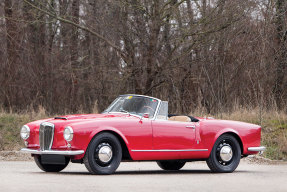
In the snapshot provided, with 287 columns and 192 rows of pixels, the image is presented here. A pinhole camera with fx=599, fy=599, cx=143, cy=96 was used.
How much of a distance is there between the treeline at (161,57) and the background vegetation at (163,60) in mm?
41

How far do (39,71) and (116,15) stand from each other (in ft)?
22.3

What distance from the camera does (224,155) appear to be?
11812mm

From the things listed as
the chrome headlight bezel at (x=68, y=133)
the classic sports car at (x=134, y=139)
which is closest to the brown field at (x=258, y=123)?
the classic sports car at (x=134, y=139)

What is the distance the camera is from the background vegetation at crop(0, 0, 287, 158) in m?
21.0

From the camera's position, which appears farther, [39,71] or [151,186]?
[39,71]

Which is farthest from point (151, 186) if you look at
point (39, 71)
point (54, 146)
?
point (39, 71)

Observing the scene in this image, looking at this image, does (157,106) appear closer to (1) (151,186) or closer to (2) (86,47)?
(1) (151,186)

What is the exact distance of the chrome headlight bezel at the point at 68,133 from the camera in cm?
1008

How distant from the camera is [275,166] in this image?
44.6 ft

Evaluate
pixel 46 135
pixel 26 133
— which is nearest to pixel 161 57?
pixel 26 133

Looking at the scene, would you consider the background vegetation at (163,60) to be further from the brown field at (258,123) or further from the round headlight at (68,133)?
the round headlight at (68,133)

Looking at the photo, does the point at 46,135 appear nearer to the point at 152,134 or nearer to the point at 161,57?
the point at 152,134

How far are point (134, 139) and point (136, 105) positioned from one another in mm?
1021

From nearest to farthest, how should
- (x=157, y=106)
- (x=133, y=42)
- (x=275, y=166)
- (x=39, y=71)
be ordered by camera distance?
(x=157, y=106)
(x=275, y=166)
(x=133, y=42)
(x=39, y=71)
